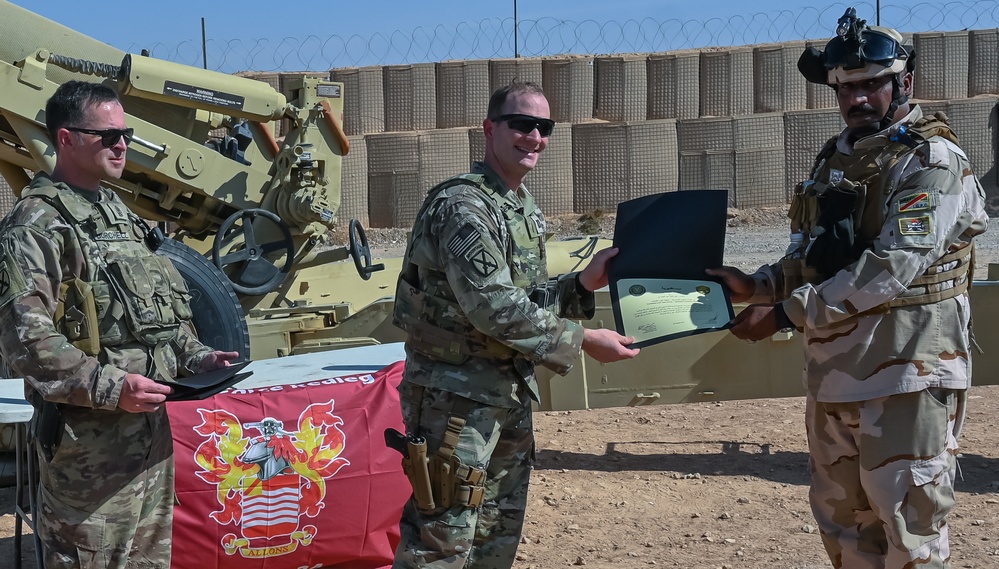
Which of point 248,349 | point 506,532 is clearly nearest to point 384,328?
point 248,349

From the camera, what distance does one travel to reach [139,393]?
9.01 ft

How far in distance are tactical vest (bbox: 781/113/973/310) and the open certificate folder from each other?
0.37m

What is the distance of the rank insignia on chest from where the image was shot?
292cm

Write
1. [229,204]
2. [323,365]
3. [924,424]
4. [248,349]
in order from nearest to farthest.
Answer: [924,424], [323,365], [248,349], [229,204]

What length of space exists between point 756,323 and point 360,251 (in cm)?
380

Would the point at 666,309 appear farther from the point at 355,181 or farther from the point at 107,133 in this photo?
the point at 355,181

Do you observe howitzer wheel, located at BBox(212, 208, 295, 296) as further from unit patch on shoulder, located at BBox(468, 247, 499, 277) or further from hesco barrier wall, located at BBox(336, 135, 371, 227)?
hesco barrier wall, located at BBox(336, 135, 371, 227)

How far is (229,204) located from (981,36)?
14.3 metres

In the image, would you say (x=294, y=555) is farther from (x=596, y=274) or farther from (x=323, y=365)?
(x=596, y=274)

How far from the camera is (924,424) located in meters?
3.11

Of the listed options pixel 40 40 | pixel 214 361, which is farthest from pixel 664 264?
pixel 40 40

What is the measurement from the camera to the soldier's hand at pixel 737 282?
3309mm

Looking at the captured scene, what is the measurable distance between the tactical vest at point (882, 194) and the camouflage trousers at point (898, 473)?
0.32 meters

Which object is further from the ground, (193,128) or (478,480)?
(193,128)
